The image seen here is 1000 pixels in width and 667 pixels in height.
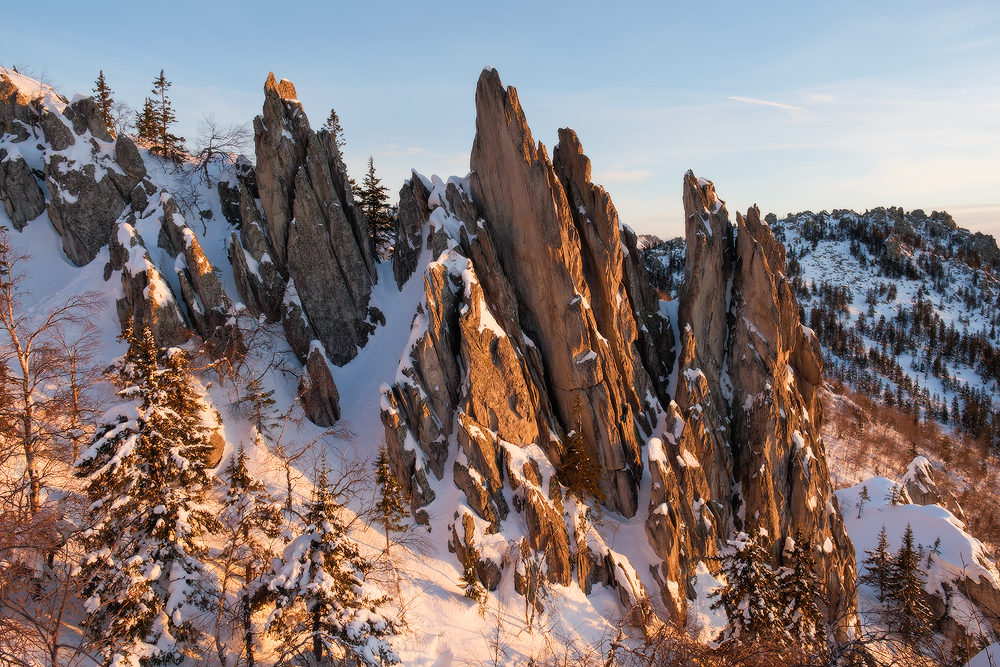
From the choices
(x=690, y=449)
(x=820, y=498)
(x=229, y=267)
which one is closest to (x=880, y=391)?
(x=820, y=498)

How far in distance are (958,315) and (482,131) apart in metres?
219

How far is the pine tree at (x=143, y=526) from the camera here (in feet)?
42.1

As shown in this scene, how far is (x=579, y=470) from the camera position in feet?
74.6

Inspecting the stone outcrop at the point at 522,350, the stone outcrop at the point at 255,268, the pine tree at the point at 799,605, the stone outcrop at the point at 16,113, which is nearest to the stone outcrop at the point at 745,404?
the stone outcrop at the point at 522,350

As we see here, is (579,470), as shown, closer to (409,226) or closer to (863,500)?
(409,226)

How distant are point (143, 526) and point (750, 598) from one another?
1909cm

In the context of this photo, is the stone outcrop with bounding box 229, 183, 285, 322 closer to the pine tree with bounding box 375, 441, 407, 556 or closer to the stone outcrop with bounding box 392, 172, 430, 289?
the stone outcrop with bounding box 392, 172, 430, 289

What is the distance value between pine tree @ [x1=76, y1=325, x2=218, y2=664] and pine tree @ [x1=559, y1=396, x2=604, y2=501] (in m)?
14.9

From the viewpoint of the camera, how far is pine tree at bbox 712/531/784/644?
15.6m

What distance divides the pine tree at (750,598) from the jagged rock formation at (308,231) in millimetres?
20960

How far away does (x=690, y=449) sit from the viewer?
84.3 feet

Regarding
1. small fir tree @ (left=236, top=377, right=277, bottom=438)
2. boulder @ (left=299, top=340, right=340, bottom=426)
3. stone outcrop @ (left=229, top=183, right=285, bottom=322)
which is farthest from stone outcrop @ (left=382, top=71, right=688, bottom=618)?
A: stone outcrop @ (left=229, top=183, right=285, bottom=322)

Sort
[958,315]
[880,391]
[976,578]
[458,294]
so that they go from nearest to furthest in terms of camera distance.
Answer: [458,294] < [976,578] < [880,391] < [958,315]

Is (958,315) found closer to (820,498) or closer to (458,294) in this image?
(820,498)
